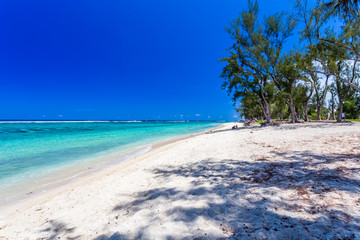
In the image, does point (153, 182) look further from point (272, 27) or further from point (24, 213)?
point (272, 27)

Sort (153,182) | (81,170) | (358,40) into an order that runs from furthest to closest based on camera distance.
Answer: (358,40) → (81,170) → (153,182)

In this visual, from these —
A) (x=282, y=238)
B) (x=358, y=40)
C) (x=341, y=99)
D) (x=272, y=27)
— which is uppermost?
(x=272, y=27)

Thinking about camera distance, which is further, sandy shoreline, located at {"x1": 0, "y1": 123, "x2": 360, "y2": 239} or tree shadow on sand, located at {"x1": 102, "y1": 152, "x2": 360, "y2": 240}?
sandy shoreline, located at {"x1": 0, "y1": 123, "x2": 360, "y2": 239}

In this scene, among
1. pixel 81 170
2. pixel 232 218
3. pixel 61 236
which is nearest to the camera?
pixel 232 218

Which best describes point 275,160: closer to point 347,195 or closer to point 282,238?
point 347,195

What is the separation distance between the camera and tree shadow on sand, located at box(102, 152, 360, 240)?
90.0 inches

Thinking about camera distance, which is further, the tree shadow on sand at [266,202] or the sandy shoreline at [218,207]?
the sandy shoreline at [218,207]

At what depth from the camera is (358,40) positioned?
1288cm

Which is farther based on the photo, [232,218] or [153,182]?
[153,182]

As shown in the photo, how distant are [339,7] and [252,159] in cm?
1097

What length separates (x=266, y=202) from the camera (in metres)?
3.04

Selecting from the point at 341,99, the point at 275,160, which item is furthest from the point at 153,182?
the point at 341,99

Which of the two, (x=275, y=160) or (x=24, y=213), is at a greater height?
(x=275, y=160)

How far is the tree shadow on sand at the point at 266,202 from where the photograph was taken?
90.0 inches
